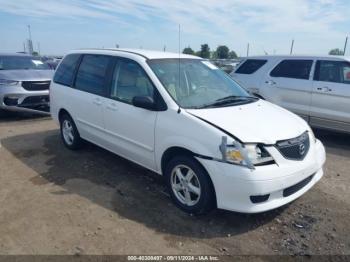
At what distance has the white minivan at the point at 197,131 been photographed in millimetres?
3299

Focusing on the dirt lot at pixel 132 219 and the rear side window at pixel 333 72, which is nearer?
the dirt lot at pixel 132 219

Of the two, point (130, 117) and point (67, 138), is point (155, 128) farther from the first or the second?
point (67, 138)

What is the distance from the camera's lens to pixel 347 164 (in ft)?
17.9

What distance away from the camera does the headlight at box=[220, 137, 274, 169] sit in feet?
10.6

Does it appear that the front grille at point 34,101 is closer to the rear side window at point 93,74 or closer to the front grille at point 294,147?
the rear side window at point 93,74

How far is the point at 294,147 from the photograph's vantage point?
354 cm

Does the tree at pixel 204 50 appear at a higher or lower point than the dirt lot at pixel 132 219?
higher

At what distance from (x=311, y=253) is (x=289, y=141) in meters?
1.12

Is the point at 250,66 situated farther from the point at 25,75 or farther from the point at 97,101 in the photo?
the point at 25,75

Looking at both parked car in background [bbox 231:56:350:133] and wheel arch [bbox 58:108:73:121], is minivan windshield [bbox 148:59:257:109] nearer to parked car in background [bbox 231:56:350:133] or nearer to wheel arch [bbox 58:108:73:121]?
wheel arch [bbox 58:108:73:121]

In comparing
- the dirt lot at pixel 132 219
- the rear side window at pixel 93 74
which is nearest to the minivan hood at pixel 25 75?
the rear side window at pixel 93 74

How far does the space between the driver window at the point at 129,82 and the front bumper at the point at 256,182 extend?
1.35 metres

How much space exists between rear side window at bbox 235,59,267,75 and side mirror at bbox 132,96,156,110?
16.0 feet

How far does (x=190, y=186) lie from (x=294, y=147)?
1.19 m
